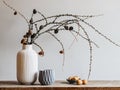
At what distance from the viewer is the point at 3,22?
1728mm

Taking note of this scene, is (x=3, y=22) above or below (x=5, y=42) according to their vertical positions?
above

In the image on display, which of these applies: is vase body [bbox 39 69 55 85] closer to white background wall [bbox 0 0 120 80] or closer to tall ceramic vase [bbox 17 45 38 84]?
Answer: tall ceramic vase [bbox 17 45 38 84]

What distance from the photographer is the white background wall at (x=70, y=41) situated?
1.73 meters

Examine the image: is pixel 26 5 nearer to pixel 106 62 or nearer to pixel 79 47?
pixel 79 47

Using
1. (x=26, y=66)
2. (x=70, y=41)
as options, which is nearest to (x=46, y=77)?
(x=26, y=66)

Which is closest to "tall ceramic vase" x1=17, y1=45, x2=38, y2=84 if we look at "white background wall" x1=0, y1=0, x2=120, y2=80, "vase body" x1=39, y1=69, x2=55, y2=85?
"vase body" x1=39, y1=69, x2=55, y2=85

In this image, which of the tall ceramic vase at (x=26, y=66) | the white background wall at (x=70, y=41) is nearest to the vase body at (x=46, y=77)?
the tall ceramic vase at (x=26, y=66)

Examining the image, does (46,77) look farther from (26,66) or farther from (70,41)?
(70,41)

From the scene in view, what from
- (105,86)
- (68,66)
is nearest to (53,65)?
(68,66)

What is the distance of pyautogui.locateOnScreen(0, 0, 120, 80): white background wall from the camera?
1731mm

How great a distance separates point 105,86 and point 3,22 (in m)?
0.81

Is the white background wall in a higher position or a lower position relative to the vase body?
higher

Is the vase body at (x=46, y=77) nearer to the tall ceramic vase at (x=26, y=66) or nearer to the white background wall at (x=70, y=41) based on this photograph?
the tall ceramic vase at (x=26, y=66)

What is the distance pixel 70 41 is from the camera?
5.74 feet
